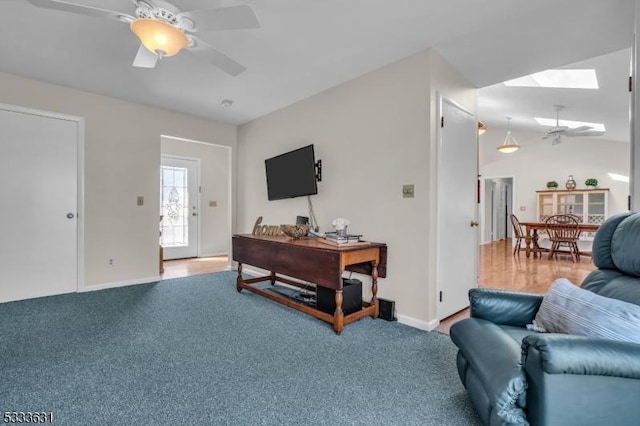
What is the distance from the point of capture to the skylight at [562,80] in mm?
3465

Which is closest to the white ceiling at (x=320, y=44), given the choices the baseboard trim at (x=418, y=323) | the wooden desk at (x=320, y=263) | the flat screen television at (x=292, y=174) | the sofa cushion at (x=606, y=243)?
the flat screen television at (x=292, y=174)

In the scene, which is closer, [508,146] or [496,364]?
[496,364]

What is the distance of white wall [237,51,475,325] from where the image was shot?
2.57m

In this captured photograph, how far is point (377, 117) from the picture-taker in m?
2.91

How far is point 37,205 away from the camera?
3.36 meters

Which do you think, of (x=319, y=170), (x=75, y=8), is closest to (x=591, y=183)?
(x=319, y=170)

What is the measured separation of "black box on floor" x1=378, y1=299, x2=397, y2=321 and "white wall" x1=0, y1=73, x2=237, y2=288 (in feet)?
10.3

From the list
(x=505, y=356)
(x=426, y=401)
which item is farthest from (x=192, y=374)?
(x=505, y=356)

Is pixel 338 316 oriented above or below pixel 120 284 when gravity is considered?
above

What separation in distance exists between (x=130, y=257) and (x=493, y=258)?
6315mm

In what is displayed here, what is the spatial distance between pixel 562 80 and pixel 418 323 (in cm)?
348

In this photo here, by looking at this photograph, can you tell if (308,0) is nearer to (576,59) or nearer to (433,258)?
(433,258)

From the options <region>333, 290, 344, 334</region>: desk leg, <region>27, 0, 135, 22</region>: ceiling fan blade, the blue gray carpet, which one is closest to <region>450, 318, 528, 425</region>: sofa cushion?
the blue gray carpet

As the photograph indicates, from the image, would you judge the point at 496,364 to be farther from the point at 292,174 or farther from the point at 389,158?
the point at 292,174
